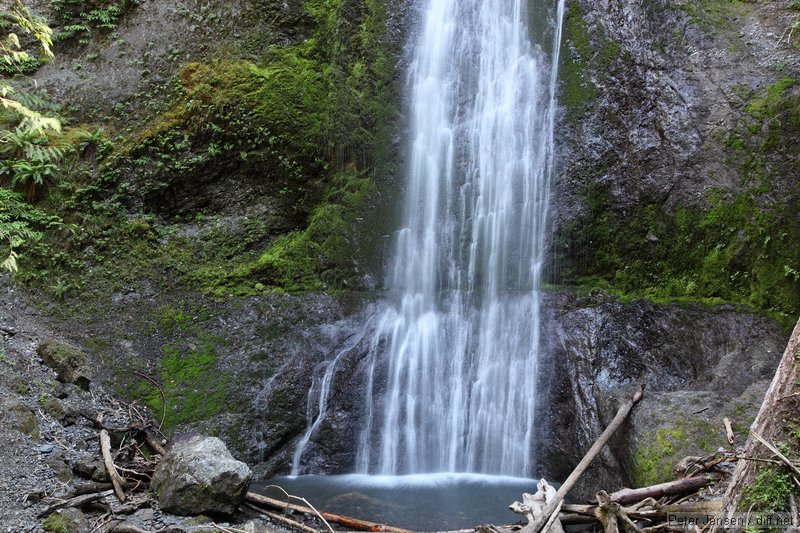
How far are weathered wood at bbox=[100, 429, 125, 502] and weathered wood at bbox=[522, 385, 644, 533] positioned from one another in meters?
4.07

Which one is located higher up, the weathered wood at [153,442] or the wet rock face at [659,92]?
the wet rock face at [659,92]

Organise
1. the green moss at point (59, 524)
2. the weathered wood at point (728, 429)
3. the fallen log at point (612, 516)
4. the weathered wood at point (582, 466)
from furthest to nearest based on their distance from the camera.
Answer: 1. the weathered wood at point (728, 429)
2. the green moss at point (59, 524)
3. the weathered wood at point (582, 466)
4. the fallen log at point (612, 516)

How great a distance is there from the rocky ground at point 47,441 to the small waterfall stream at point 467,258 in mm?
2939

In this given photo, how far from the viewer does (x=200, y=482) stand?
216 inches

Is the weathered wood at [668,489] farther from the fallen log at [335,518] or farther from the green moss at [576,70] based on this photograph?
the green moss at [576,70]

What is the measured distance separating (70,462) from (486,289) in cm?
640

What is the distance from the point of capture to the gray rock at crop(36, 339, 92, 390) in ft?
25.8

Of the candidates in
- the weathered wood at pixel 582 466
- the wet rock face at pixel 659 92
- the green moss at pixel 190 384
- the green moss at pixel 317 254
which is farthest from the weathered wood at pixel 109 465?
the wet rock face at pixel 659 92

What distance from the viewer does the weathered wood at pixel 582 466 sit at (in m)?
4.26

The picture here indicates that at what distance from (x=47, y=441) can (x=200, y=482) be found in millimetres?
2301

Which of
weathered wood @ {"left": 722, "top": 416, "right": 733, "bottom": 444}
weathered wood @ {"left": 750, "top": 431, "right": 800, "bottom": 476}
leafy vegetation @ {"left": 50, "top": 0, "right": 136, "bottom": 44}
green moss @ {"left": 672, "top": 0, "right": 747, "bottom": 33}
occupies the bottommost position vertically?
weathered wood @ {"left": 722, "top": 416, "right": 733, "bottom": 444}

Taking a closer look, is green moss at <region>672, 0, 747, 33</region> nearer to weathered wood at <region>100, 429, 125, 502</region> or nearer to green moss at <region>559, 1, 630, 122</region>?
green moss at <region>559, 1, 630, 122</region>

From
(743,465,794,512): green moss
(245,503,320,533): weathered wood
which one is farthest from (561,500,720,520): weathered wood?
(245,503,320,533): weathered wood

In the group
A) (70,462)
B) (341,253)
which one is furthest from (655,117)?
(70,462)
